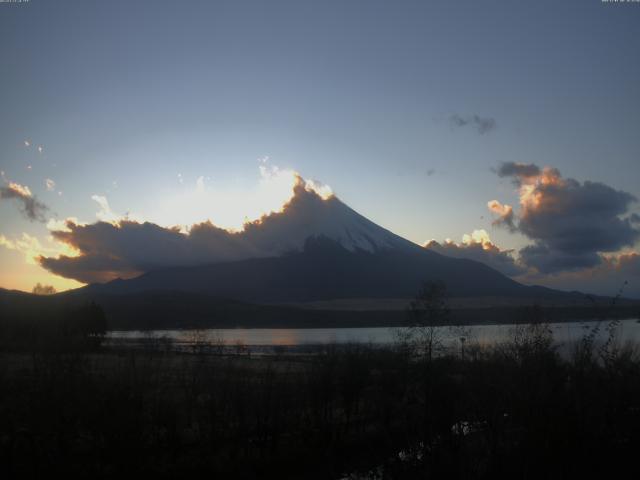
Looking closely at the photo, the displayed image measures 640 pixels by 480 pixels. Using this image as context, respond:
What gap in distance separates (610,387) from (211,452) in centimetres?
1138

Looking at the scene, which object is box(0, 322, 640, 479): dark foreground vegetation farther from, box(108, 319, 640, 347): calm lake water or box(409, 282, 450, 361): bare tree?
box(409, 282, 450, 361): bare tree

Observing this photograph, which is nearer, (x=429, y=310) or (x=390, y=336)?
(x=429, y=310)

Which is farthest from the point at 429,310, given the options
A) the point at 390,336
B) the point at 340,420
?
the point at 390,336

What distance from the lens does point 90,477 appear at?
14422 mm

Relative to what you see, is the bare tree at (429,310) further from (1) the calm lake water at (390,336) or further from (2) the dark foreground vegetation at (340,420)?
(2) the dark foreground vegetation at (340,420)

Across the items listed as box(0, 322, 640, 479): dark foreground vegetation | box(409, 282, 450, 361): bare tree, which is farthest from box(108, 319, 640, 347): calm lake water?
box(0, 322, 640, 479): dark foreground vegetation

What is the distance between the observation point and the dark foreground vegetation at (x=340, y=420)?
9.46 meters

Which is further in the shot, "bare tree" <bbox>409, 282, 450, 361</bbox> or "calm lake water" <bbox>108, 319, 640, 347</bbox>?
"calm lake water" <bbox>108, 319, 640, 347</bbox>

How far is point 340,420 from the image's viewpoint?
2100 centimetres

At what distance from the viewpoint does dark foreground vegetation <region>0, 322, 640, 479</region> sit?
9.46m

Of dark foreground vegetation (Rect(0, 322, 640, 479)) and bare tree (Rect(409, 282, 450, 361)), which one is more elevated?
bare tree (Rect(409, 282, 450, 361))

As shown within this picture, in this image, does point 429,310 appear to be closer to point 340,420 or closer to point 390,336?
point 340,420

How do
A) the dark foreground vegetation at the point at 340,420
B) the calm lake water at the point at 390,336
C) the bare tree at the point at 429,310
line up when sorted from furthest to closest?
1. the calm lake water at the point at 390,336
2. the bare tree at the point at 429,310
3. the dark foreground vegetation at the point at 340,420

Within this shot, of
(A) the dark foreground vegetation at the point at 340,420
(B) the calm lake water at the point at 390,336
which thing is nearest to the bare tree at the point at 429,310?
(B) the calm lake water at the point at 390,336
